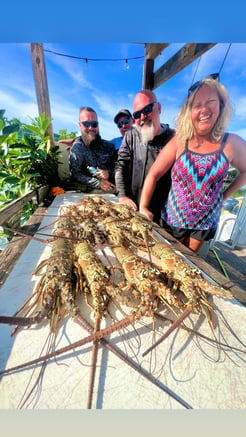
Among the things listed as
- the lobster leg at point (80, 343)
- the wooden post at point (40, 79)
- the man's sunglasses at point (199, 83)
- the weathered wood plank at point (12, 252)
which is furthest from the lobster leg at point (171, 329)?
the wooden post at point (40, 79)

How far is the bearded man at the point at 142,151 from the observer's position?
5.93 ft

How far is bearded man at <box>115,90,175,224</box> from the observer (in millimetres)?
1809

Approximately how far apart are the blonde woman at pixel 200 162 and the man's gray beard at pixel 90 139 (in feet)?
6.00

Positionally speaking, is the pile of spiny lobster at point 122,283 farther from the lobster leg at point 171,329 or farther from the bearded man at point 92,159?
the bearded man at point 92,159

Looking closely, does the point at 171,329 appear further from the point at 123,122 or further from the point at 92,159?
the point at 123,122

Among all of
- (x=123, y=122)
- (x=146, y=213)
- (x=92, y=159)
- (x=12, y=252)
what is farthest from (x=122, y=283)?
(x=123, y=122)

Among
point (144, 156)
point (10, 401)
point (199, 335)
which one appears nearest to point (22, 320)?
point (10, 401)

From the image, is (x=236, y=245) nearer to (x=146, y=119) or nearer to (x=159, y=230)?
(x=159, y=230)

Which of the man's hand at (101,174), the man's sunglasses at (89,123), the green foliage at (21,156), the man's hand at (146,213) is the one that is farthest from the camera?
the man's hand at (101,174)

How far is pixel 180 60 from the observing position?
179 centimetres

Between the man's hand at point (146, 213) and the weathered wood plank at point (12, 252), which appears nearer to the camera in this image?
the weathered wood plank at point (12, 252)

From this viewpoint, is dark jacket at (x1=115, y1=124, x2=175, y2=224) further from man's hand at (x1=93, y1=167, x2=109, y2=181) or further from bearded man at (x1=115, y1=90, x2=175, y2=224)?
man's hand at (x1=93, y1=167, x2=109, y2=181)

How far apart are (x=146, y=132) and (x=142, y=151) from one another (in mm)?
233

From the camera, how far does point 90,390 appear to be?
2.13 ft
